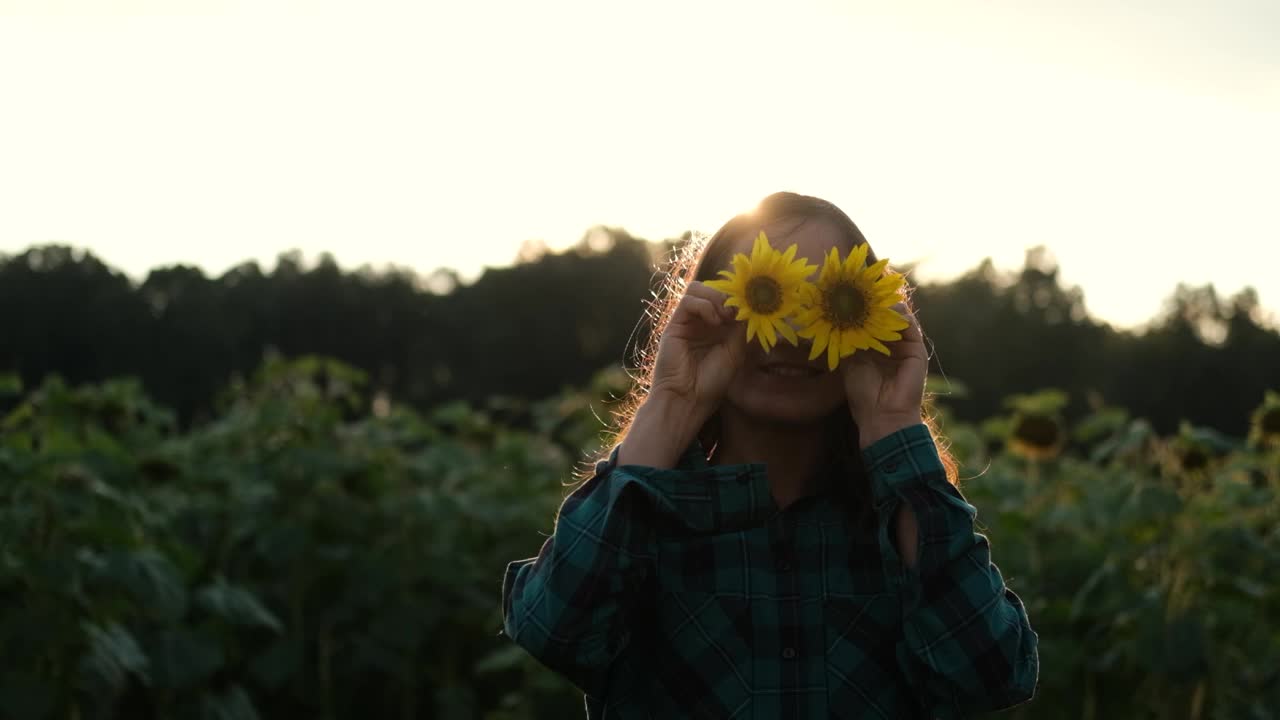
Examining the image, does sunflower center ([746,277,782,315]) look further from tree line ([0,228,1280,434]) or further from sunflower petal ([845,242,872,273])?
tree line ([0,228,1280,434])

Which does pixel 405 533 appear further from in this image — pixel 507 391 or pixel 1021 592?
pixel 507 391

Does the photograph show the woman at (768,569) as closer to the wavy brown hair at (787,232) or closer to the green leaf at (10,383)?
the wavy brown hair at (787,232)

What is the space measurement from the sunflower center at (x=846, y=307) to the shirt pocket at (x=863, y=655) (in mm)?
344

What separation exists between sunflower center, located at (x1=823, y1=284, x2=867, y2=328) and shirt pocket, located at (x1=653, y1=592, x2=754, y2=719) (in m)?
0.37

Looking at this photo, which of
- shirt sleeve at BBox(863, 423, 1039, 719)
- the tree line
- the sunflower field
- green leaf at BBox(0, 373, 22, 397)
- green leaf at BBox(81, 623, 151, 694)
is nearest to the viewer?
shirt sleeve at BBox(863, 423, 1039, 719)

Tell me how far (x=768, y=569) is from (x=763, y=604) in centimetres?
5

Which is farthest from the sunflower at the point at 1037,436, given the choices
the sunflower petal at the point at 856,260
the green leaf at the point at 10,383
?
the sunflower petal at the point at 856,260

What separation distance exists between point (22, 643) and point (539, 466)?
11.6ft

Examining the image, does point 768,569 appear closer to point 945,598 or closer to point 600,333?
point 945,598

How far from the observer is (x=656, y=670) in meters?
1.67

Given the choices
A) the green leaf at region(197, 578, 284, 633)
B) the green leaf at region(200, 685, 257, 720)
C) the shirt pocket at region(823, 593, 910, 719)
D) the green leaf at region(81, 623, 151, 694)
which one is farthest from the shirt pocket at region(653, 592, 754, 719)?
the green leaf at region(200, 685, 257, 720)

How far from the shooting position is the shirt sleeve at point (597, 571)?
1583 millimetres

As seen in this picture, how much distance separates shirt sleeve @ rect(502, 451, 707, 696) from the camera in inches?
62.3

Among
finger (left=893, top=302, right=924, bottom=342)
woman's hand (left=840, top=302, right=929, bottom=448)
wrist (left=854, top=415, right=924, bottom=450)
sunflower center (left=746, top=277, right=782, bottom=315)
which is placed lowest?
wrist (left=854, top=415, right=924, bottom=450)
